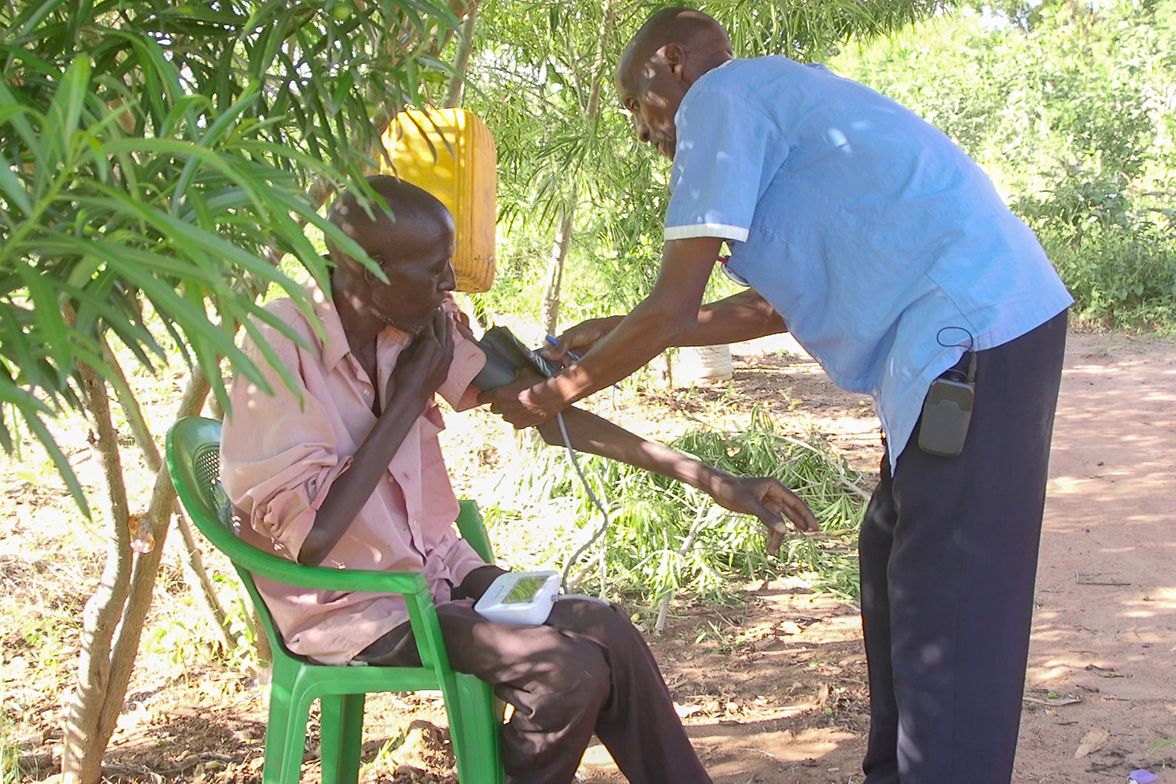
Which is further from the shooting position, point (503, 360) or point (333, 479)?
point (503, 360)

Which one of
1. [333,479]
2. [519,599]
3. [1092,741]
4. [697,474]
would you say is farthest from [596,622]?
[1092,741]

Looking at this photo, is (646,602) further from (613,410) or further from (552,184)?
(613,410)

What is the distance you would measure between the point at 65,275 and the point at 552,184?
3.25 meters

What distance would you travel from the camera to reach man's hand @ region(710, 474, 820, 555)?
234 cm

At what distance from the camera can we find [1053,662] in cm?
364

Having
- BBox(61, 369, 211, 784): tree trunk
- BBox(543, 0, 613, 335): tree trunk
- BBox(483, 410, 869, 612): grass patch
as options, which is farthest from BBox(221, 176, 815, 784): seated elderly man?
BBox(543, 0, 613, 335): tree trunk

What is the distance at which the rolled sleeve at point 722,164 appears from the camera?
2021 mm

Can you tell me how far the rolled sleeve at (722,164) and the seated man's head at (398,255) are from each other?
43cm

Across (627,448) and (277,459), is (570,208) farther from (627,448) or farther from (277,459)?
(277,459)

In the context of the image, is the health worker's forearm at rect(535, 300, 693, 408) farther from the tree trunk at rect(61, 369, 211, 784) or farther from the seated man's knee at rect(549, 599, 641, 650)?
the tree trunk at rect(61, 369, 211, 784)

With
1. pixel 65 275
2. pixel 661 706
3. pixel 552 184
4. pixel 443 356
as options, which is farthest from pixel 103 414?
pixel 552 184

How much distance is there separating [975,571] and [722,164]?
32.0 inches

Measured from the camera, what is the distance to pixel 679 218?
208cm

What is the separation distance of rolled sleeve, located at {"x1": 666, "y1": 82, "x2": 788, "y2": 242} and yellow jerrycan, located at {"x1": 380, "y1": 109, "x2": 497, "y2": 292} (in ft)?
2.01
